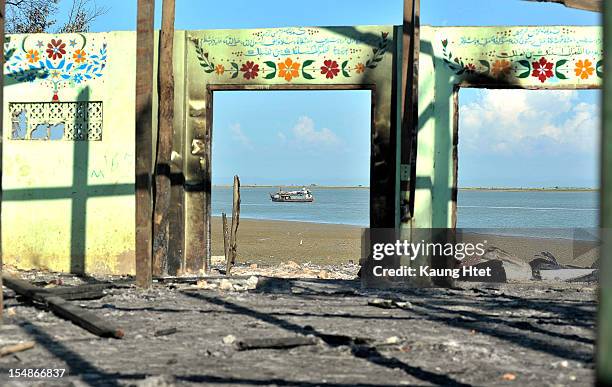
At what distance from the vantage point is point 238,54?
36.4 ft

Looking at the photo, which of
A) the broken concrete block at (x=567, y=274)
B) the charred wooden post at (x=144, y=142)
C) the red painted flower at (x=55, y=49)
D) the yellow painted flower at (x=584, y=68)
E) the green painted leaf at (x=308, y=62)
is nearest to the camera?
the charred wooden post at (x=144, y=142)

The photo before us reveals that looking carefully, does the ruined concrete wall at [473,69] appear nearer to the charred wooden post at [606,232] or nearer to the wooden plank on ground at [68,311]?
the wooden plank on ground at [68,311]

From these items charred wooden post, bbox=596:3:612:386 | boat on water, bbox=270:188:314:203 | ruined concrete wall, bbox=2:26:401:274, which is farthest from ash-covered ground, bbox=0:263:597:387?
boat on water, bbox=270:188:314:203

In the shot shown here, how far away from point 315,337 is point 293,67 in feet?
18.4

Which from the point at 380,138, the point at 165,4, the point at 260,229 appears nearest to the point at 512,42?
the point at 380,138

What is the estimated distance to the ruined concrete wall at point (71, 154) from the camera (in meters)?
11.3

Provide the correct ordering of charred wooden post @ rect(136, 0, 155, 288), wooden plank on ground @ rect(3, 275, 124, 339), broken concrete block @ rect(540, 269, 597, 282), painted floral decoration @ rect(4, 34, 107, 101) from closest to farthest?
wooden plank on ground @ rect(3, 275, 124, 339), charred wooden post @ rect(136, 0, 155, 288), painted floral decoration @ rect(4, 34, 107, 101), broken concrete block @ rect(540, 269, 597, 282)

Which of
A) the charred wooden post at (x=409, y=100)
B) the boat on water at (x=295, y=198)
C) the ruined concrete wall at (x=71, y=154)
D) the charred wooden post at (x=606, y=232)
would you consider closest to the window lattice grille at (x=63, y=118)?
the ruined concrete wall at (x=71, y=154)

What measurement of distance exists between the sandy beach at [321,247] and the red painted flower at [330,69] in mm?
6826

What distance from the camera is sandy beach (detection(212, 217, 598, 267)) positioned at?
1902cm

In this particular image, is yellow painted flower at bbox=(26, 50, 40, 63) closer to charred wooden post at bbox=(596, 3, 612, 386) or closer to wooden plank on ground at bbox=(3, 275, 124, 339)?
wooden plank on ground at bbox=(3, 275, 124, 339)

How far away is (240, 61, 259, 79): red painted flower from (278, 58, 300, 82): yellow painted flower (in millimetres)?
368

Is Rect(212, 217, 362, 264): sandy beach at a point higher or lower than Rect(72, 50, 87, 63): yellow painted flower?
lower

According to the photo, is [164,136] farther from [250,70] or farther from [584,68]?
[584,68]
